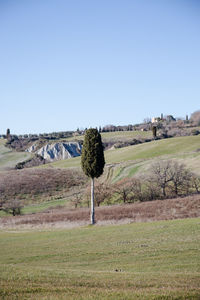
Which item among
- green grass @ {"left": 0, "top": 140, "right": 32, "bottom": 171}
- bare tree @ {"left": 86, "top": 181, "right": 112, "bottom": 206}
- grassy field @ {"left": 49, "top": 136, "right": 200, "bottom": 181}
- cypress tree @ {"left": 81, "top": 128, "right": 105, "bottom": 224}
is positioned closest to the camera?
cypress tree @ {"left": 81, "top": 128, "right": 105, "bottom": 224}

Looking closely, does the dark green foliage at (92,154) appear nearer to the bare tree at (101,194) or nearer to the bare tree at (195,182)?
the bare tree at (101,194)

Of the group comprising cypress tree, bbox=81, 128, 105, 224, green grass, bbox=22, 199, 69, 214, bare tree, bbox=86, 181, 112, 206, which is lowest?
green grass, bbox=22, 199, 69, 214

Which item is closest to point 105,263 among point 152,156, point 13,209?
point 13,209

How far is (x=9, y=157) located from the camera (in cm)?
13050

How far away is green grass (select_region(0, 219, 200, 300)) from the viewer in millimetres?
10719

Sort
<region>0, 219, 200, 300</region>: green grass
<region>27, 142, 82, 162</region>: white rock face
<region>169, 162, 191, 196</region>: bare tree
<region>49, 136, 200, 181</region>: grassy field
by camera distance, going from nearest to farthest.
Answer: <region>0, 219, 200, 300</region>: green grass < <region>169, 162, 191, 196</region>: bare tree < <region>49, 136, 200, 181</region>: grassy field < <region>27, 142, 82, 162</region>: white rock face

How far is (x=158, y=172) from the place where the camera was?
171ft

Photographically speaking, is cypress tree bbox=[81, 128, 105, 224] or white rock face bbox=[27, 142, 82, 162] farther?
white rock face bbox=[27, 142, 82, 162]

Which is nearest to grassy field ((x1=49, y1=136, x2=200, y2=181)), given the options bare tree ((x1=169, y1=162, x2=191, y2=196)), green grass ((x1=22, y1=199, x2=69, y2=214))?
bare tree ((x1=169, y1=162, x2=191, y2=196))

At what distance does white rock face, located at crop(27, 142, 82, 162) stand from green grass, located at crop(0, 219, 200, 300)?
10939 cm

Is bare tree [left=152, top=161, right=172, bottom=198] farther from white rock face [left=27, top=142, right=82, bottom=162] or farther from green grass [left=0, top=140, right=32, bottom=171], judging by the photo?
white rock face [left=27, top=142, right=82, bottom=162]

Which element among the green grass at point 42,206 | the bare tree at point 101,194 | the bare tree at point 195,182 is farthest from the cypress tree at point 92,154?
the green grass at point 42,206

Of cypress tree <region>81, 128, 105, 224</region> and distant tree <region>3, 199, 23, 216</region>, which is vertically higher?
cypress tree <region>81, 128, 105, 224</region>

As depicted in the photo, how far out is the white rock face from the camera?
14362 cm
